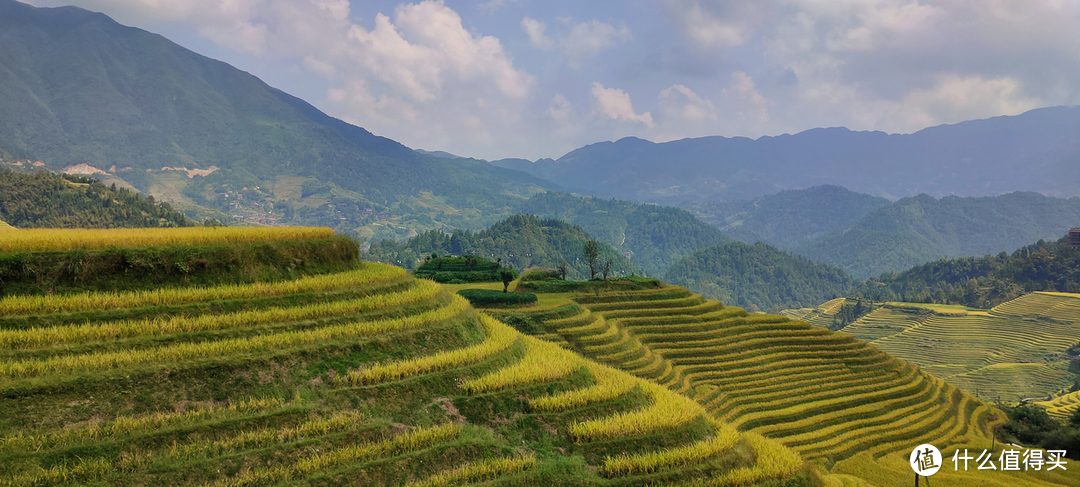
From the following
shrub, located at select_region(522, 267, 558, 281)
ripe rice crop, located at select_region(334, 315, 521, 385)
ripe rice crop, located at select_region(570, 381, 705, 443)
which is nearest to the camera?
ripe rice crop, located at select_region(334, 315, 521, 385)

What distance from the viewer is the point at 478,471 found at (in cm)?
1221

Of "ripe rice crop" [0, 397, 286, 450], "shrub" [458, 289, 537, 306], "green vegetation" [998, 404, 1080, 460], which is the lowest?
"green vegetation" [998, 404, 1080, 460]

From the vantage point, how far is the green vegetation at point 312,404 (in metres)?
10.5

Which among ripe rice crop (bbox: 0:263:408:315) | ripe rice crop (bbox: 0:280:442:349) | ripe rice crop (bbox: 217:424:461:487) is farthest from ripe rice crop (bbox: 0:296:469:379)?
ripe rice crop (bbox: 217:424:461:487)

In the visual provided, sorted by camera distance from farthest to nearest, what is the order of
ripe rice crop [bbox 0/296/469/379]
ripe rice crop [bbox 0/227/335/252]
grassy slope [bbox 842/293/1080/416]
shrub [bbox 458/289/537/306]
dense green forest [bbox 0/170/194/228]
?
dense green forest [bbox 0/170/194/228], grassy slope [bbox 842/293/1080/416], shrub [bbox 458/289/537/306], ripe rice crop [bbox 0/227/335/252], ripe rice crop [bbox 0/296/469/379]

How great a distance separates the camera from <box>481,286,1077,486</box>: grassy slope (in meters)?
32.5

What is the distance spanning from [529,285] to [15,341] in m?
40.6

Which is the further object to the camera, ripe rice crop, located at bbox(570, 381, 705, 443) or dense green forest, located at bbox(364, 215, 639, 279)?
dense green forest, located at bbox(364, 215, 639, 279)

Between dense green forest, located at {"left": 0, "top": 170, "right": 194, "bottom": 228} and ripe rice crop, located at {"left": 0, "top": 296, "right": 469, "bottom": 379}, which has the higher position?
dense green forest, located at {"left": 0, "top": 170, "right": 194, "bottom": 228}

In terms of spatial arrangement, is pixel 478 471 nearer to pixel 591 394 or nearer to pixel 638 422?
pixel 591 394

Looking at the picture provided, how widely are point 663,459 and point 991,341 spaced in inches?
4497

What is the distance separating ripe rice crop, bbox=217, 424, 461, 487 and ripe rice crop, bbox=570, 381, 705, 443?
3538 mm

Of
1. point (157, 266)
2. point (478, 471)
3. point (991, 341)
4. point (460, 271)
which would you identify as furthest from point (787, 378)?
point (991, 341)

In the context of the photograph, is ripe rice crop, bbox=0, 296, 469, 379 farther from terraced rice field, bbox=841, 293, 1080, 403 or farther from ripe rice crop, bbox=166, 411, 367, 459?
terraced rice field, bbox=841, 293, 1080, 403
